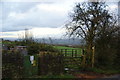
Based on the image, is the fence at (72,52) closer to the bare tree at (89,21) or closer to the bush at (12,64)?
the bare tree at (89,21)

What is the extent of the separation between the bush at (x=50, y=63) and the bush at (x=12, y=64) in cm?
120

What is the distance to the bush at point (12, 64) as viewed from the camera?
22.2 feet

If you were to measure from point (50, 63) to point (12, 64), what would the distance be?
1959 mm

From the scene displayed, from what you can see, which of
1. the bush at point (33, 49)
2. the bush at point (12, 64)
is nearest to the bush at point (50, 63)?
the bush at point (12, 64)

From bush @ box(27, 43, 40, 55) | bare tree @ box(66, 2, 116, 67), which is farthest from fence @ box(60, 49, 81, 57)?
bush @ box(27, 43, 40, 55)

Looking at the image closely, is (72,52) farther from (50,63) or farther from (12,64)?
(12,64)

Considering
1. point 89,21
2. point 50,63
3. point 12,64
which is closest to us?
point 12,64

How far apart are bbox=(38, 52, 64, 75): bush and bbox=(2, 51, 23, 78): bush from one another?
120 centimetres

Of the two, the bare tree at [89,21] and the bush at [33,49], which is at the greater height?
the bare tree at [89,21]

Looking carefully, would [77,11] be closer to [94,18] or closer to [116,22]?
[94,18]

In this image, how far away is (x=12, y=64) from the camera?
6941 mm

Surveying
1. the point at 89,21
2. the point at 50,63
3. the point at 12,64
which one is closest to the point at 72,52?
the point at 89,21

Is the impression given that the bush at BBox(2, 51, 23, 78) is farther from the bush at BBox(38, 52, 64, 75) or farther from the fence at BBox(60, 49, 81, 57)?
the fence at BBox(60, 49, 81, 57)

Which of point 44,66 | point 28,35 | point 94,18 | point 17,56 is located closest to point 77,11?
point 94,18
